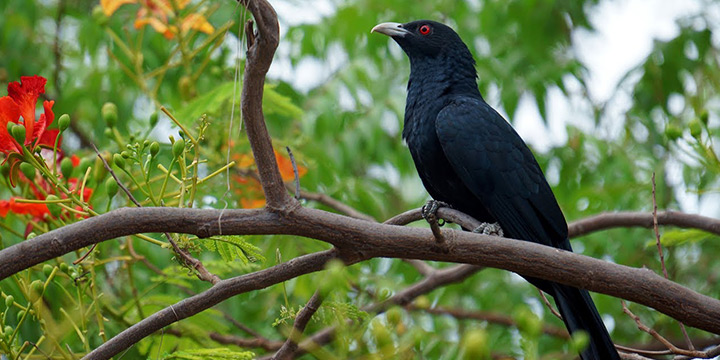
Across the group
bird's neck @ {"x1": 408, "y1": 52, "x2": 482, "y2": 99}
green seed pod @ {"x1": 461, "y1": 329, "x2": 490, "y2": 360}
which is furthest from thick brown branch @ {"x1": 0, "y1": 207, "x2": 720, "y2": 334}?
bird's neck @ {"x1": 408, "y1": 52, "x2": 482, "y2": 99}

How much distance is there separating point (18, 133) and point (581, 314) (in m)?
2.05

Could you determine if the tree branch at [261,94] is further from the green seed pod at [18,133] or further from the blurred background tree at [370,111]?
the blurred background tree at [370,111]

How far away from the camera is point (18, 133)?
2141 millimetres

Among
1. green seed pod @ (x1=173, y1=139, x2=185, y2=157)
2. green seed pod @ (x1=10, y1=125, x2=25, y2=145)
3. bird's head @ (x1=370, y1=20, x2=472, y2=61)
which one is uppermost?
bird's head @ (x1=370, y1=20, x2=472, y2=61)

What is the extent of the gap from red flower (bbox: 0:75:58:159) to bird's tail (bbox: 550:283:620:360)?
189 centimetres

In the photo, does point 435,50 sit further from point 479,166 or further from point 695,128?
point 695,128

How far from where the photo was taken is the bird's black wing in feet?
11.2

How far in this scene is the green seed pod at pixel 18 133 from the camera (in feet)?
6.98

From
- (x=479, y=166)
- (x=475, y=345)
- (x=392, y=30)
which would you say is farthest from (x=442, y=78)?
(x=475, y=345)

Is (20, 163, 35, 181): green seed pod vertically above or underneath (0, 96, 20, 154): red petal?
underneath

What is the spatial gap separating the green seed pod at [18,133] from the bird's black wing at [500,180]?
1.81 meters

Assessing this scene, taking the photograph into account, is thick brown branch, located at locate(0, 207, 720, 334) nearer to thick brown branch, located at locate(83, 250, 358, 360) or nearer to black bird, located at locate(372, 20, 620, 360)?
thick brown branch, located at locate(83, 250, 358, 360)

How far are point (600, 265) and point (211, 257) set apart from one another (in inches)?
113

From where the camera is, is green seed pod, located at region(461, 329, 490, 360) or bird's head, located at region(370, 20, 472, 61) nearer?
green seed pod, located at region(461, 329, 490, 360)
